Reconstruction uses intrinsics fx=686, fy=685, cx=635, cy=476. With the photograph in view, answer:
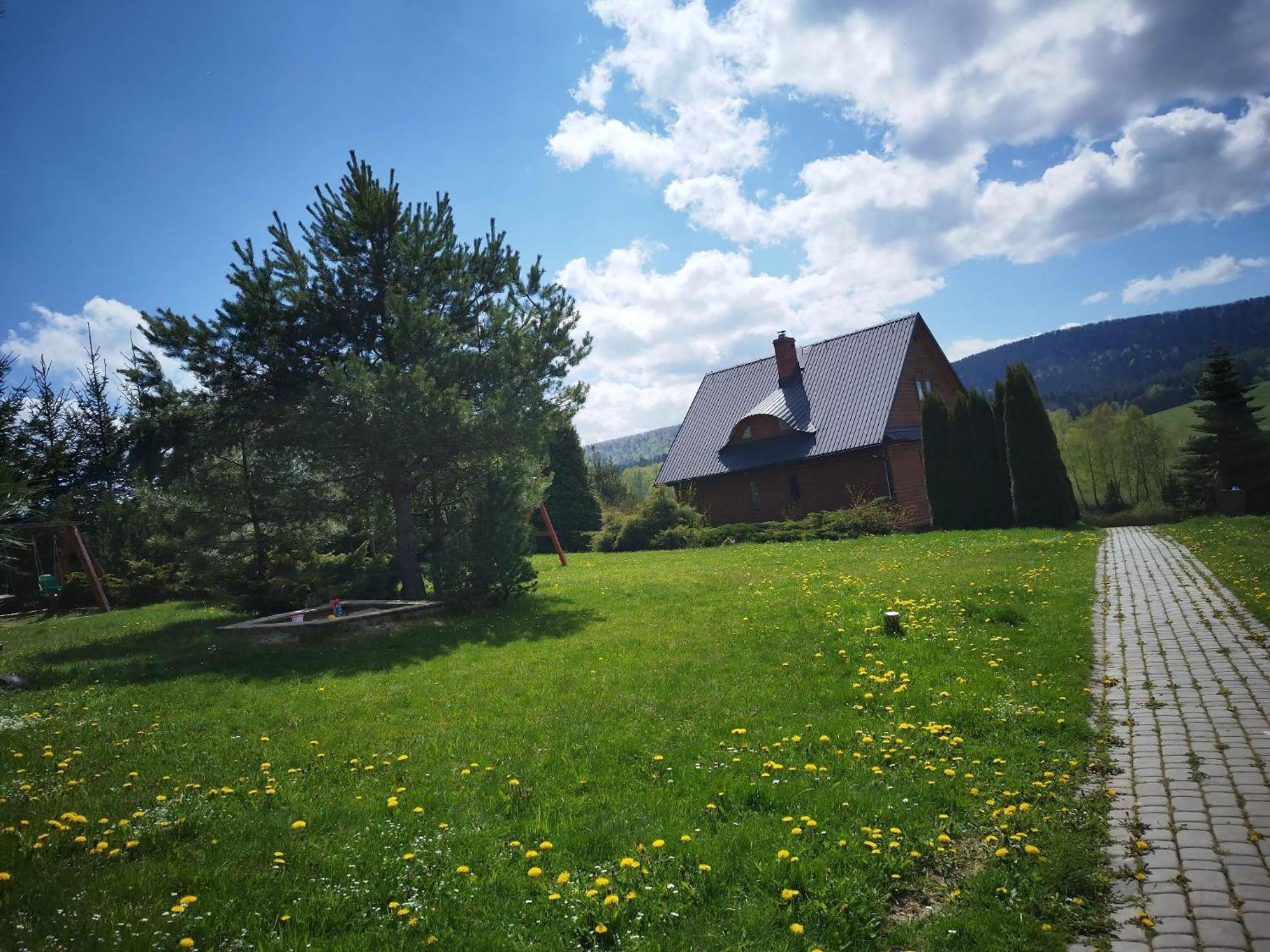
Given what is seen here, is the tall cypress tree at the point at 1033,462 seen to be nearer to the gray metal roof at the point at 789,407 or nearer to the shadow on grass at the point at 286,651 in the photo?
the gray metal roof at the point at 789,407

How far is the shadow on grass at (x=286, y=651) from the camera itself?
957 centimetres

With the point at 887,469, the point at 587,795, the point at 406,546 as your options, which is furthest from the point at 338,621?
the point at 887,469

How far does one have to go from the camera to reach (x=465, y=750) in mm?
5672

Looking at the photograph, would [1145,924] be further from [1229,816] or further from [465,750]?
[465,750]

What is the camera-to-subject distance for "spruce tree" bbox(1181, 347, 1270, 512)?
82.7 ft

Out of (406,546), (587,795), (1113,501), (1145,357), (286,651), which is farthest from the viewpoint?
(1145,357)

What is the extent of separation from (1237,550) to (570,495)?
25663 mm

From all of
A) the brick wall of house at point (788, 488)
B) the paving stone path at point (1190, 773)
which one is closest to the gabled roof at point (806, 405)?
the brick wall of house at point (788, 488)

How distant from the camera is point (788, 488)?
30641 mm

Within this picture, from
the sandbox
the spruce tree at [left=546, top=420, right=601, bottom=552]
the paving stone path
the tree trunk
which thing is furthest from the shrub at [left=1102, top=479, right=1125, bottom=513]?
the sandbox

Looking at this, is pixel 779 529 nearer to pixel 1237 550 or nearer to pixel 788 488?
pixel 788 488

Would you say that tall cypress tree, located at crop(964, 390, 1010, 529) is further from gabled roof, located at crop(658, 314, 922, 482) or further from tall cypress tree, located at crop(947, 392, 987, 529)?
gabled roof, located at crop(658, 314, 922, 482)

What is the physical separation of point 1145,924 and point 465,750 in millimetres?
4520

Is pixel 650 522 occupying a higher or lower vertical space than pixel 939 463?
lower
